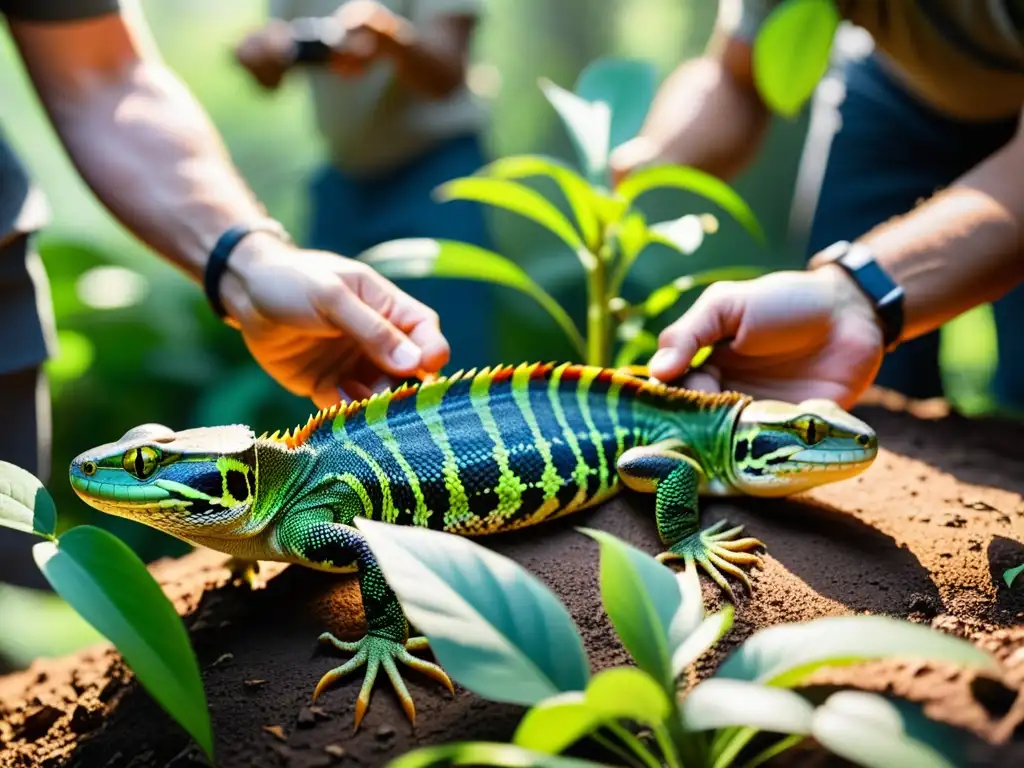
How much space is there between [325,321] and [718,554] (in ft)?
3.04

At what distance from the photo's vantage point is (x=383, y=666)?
1.41 m

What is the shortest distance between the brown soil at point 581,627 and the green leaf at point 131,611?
0.20 metres

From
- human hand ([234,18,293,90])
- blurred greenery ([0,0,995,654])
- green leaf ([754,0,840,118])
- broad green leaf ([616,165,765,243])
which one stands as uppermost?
green leaf ([754,0,840,118])

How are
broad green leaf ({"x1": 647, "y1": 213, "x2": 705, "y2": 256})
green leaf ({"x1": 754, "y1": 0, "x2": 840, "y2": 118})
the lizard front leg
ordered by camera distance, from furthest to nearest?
1. broad green leaf ({"x1": 647, "y1": 213, "x2": 705, "y2": 256})
2. green leaf ({"x1": 754, "y1": 0, "x2": 840, "y2": 118})
3. the lizard front leg

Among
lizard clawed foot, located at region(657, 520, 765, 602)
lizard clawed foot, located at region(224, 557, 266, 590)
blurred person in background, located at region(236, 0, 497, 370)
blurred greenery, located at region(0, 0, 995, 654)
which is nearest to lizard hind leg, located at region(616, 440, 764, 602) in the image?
lizard clawed foot, located at region(657, 520, 765, 602)

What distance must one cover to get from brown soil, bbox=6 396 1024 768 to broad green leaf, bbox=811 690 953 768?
146mm

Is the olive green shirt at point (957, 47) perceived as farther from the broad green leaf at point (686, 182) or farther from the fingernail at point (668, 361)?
the fingernail at point (668, 361)

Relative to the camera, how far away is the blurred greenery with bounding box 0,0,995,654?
3.77 m

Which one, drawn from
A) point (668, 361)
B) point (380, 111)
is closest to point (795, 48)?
point (668, 361)

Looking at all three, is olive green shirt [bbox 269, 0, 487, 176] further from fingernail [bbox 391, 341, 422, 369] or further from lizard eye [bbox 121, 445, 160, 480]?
lizard eye [bbox 121, 445, 160, 480]

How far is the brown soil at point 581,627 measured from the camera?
1281mm

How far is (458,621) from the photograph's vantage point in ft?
3.42

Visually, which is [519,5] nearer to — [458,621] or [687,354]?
[687,354]

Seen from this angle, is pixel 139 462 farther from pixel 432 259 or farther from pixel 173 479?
pixel 432 259
